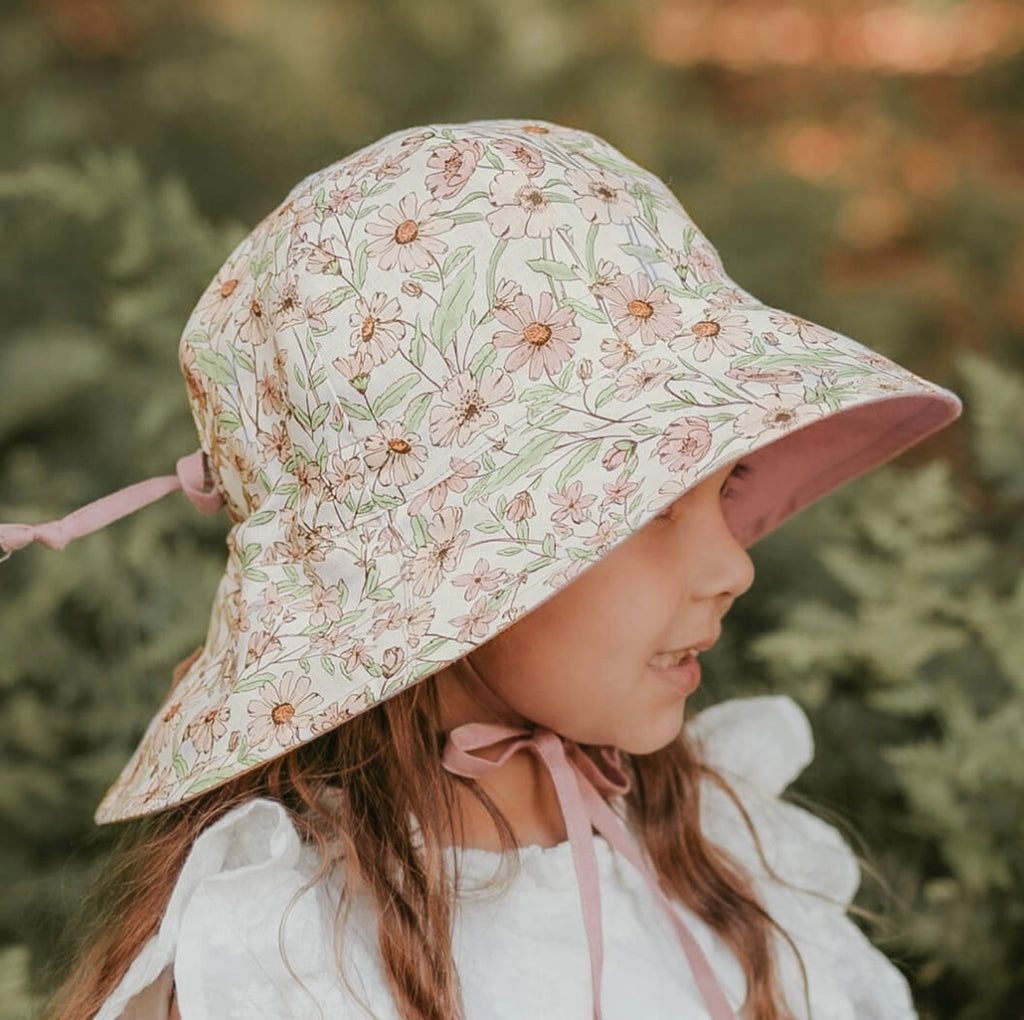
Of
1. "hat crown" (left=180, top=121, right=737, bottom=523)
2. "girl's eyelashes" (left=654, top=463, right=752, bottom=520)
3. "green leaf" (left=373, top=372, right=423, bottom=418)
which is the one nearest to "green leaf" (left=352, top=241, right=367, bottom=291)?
"hat crown" (left=180, top=121, right=737, bottom=523)

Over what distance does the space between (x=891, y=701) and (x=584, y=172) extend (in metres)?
Result: 1.13

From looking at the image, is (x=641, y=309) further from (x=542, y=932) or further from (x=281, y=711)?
(x=542, y=932)

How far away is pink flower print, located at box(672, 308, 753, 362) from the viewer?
1.44 metres

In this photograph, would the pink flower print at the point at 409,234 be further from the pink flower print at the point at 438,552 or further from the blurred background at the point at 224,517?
the blurred background at the point at 224,517

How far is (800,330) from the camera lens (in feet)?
4.90

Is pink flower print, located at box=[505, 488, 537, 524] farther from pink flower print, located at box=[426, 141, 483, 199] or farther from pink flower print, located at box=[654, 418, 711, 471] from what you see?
pink flower print, located at box=[426, 141, 483, 199]

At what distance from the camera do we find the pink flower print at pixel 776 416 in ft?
4.38

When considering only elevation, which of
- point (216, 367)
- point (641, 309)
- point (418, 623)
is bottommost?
point (418, 623)

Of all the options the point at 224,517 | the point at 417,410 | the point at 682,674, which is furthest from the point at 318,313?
the point at 224,517

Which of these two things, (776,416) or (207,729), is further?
(207,729)

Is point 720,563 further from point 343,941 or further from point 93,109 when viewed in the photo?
point 93,109

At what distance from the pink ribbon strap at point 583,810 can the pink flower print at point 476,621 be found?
27 centimetres

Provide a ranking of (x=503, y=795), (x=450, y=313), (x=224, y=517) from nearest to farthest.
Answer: (x=450, y=313), (x=503, y=795), (x=224, y=517)

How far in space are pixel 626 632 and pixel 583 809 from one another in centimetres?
25
